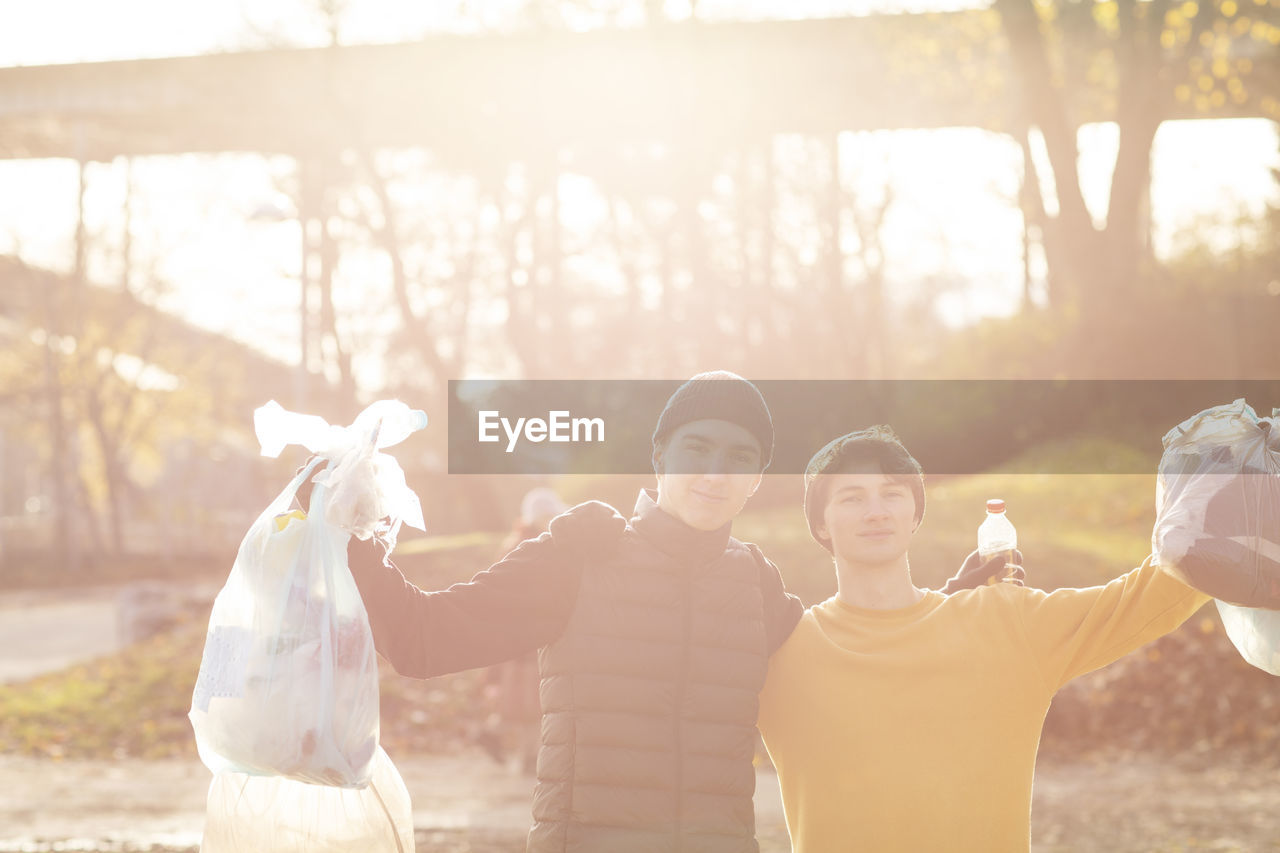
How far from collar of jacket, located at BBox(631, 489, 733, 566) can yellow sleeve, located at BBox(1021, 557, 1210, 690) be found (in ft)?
2.43

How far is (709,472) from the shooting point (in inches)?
123

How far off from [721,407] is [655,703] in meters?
0.70

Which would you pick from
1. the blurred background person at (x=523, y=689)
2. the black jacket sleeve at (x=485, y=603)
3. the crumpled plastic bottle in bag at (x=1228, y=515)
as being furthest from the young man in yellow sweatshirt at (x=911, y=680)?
the blurred background person at (x=523, y=689)

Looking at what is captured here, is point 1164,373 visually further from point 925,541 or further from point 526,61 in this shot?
point 526,61

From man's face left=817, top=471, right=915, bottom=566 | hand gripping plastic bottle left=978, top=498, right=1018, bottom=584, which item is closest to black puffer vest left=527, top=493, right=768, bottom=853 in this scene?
man's face left=817, top=471, right=915, bottom=566

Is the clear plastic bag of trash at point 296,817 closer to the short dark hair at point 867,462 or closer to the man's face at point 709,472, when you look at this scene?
the man's face at point 709,472

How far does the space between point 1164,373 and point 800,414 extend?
4396 millimetres

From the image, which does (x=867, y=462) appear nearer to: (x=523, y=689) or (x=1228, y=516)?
(x=1228, y=516)

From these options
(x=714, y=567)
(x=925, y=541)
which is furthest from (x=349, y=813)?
(x=925, y=541)

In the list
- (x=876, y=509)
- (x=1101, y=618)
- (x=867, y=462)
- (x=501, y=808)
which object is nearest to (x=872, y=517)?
(x=876, y=509)

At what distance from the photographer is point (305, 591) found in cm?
280

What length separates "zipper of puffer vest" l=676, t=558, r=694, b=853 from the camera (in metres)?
2.94

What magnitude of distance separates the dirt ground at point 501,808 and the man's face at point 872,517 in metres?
4.53

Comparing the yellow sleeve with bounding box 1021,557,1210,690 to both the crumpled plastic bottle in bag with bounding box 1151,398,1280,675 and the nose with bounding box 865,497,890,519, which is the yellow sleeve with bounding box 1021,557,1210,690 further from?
the nose with bounding box 865,497,890,519
